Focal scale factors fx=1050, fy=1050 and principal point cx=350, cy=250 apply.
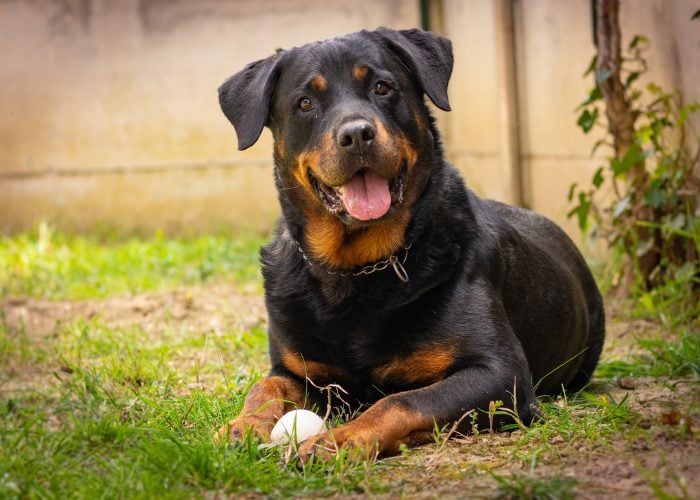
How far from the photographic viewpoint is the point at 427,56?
14.4 ft

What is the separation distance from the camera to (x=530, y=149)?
841 cm

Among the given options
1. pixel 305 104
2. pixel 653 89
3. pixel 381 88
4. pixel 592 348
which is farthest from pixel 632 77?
pixel 305 104

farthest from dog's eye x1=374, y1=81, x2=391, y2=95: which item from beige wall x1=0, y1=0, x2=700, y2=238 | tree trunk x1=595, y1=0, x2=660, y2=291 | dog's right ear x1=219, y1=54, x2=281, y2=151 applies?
beige wall x1=0, y1=0, x2=700, y2=238

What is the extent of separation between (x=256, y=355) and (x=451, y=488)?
257 centimetres

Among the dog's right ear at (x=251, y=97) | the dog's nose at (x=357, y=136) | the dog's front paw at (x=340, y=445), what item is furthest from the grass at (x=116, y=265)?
the dog's front paw at (x=340, y=445)

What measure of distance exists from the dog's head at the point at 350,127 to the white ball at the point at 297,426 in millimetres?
708

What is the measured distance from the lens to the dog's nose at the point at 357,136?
3.85 metres

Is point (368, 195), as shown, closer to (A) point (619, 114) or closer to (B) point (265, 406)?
(B) point (265, 406)

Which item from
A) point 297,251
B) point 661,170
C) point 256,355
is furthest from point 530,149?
point 297,251

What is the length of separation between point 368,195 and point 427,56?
76 cm

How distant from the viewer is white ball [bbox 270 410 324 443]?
11.7 ft

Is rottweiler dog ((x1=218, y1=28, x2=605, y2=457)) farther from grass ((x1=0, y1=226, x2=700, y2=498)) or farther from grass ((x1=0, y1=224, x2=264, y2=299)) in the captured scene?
grass ((x1=0, y1=224, x2=264, y2=299))

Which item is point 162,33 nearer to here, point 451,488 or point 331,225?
point 331,225

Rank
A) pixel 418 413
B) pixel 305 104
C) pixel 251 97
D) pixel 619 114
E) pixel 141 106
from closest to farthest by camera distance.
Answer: pixel 418 413
pixel 305 104
pixel 251 97
pixel 619 114
pixel 141 106
